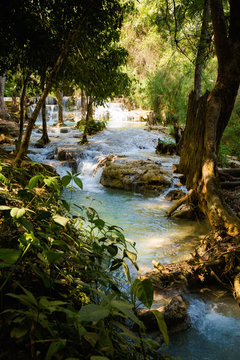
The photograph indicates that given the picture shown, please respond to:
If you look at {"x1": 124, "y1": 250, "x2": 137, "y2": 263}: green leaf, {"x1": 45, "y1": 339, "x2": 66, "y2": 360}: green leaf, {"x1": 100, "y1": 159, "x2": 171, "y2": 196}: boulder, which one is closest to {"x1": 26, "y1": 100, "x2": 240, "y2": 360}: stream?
{"x1": 100, "y1": 159, "x2": 171, "y2": 196}: boulder

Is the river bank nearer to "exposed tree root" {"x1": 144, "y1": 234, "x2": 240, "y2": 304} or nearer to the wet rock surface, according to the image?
the wet rock surface

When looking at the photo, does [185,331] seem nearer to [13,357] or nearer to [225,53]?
[13,357]

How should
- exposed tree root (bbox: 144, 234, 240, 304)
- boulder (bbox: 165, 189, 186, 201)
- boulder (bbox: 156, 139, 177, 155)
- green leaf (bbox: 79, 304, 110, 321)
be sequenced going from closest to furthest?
green leaf (bbox: 79, 304, 110, 321), exposed tree root (bbox: 144, 234, 240, 304), boulder (bbox: 165, 189, 186, 201), boulder (bbox: 156, 139, 177, 155)

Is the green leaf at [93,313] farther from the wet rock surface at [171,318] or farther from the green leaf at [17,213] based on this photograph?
the wet rock surface at [171,318]

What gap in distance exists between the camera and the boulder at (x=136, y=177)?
8.48 meters

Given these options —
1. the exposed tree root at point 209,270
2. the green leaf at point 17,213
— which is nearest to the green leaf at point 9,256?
the green leaf at point 17,213

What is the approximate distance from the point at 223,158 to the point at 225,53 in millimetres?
5644

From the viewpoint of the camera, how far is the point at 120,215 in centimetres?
625

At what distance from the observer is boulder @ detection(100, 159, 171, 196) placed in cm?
848

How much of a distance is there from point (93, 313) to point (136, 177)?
8184 mm

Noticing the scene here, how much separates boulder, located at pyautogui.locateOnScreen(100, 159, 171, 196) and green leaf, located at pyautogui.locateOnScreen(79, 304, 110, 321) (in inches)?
294

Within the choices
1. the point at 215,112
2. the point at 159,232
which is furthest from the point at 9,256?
the point at 159,232

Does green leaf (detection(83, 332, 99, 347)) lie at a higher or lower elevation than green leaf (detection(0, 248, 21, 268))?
lower

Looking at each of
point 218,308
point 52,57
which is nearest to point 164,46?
point 52,57
